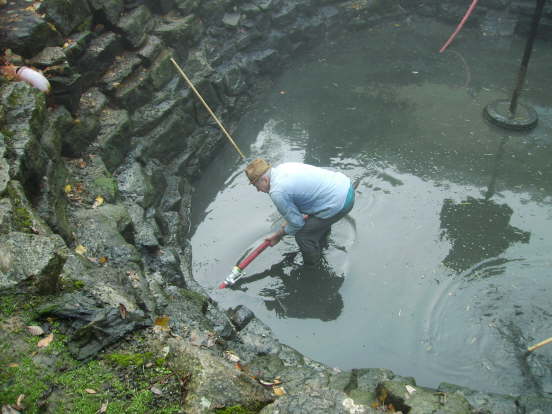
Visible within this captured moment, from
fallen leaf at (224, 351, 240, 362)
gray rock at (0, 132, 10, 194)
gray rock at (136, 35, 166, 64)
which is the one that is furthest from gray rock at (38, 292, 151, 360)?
gray rock at (136, 35, 166, 64)

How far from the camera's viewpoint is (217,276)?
5.86 metres

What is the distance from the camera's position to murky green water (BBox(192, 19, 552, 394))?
493cm

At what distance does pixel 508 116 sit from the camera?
24.7ft

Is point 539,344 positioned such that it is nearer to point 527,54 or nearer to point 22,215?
point 527,54

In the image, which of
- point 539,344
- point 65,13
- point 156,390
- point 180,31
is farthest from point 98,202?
point 539,344

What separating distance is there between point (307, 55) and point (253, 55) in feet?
4.71

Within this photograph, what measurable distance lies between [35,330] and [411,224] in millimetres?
4516

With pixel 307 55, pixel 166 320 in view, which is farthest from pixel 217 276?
pixel 307 55

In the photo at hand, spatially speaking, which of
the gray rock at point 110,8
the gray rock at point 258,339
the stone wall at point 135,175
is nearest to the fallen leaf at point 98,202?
the stone wall at point 135,175

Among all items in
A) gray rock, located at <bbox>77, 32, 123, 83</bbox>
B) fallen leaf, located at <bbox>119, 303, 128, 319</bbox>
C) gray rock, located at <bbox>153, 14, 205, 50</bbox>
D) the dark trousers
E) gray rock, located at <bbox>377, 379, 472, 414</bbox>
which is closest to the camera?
fallen leaf, located at <bbox>119, 303, 128, 319</bbox>

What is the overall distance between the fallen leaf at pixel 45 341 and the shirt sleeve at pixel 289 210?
8.09 ft

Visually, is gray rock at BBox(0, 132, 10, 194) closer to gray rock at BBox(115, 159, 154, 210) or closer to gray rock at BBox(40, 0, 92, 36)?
gray rock at BBox(115, 159, 154, 210)

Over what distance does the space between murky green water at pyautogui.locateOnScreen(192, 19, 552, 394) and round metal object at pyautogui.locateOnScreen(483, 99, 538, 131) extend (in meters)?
0.16

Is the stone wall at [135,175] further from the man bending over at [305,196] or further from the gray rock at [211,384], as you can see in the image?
the man bending over at [305,196]
